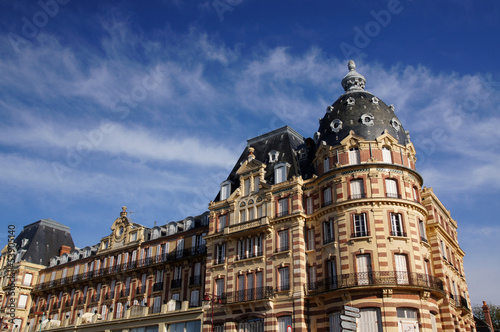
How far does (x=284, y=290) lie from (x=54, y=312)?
37.1 metres

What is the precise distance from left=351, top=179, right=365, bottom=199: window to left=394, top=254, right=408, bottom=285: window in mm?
5492

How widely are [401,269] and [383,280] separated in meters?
2.13

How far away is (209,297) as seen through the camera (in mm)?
43625

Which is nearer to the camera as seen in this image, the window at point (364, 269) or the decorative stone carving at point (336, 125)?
the window at point (364, 269)

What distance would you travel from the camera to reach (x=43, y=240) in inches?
2933

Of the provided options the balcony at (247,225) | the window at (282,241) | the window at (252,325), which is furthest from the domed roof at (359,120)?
the window at (252,325)

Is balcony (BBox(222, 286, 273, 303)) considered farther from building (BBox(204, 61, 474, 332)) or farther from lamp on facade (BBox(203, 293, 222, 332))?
lamp on facade (BBox(203, 293, 222, 332))

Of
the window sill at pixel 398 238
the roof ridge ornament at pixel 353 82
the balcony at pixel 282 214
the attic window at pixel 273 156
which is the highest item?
→ the roof ridge ornament at pixel 353 82

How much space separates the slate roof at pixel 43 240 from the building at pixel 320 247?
2102 centimetres

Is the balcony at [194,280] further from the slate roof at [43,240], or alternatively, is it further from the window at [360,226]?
the slate roof at [43,240]

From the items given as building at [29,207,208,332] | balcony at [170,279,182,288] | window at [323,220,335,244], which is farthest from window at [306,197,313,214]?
balcony at [170,279,182,288]

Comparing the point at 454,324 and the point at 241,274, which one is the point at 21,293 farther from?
the point at 454,324

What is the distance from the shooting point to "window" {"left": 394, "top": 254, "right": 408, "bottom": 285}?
35688 mm

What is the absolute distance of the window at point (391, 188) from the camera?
39312mm
